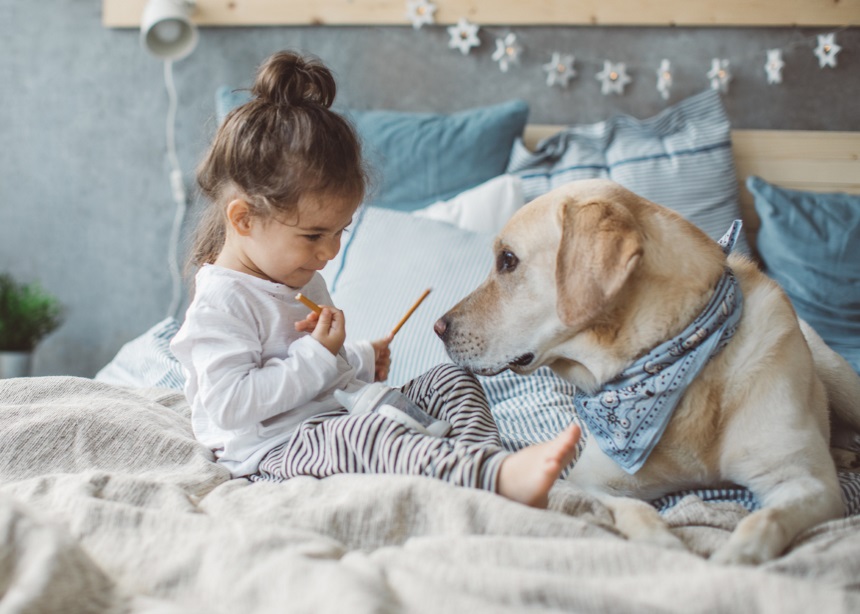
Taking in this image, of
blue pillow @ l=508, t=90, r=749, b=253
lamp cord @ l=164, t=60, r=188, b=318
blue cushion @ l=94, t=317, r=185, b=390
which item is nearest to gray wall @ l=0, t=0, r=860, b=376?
lamp cord @ l=164, t=60, r=188, b=318

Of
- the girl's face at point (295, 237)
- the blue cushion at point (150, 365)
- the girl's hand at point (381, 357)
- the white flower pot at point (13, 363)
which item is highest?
the girl's face at point (295, 237)

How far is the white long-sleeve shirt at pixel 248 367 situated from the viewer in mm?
1299

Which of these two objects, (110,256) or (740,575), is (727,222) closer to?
(740,575)

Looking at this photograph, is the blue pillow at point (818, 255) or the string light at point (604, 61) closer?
the blue pillow at point (818, 255)

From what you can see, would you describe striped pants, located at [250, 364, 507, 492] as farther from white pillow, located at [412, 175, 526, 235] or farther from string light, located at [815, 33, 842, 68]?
string light, located at [815, 33, 842, 68]

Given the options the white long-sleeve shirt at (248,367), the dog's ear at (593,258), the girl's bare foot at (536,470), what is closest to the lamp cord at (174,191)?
the white long-sleeve shirt at (248,367)

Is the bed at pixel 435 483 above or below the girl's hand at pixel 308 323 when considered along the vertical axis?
below

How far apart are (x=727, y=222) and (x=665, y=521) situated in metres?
1.57

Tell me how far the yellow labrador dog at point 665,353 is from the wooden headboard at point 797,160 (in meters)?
1.48

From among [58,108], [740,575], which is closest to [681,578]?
[740,575]

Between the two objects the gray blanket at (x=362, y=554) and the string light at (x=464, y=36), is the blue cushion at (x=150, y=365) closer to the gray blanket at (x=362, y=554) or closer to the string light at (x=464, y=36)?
the gray blanket at (x=362, y=554)

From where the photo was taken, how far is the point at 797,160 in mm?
2713

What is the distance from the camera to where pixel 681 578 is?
0.81 meters

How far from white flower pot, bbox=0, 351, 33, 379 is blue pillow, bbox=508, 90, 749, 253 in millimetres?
1963
